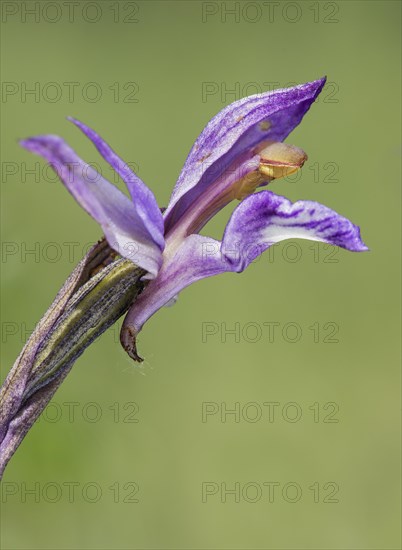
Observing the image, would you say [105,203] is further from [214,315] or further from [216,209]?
[214,315]

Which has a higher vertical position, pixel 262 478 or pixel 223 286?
pixel 223 286

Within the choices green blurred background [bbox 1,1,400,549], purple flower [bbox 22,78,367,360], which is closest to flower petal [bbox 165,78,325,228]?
purple flower [bbox 22,78,367,360]

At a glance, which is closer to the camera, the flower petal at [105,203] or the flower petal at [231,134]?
the flower petal at [105,203]

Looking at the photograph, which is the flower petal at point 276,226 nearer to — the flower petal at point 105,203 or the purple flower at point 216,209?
the purple flower at point 216,209

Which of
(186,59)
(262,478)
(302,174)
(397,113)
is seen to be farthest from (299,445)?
(186,59)

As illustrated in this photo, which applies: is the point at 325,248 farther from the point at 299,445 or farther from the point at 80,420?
the point at 80,420

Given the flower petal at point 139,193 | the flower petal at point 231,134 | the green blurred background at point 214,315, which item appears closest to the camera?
the flower petal at point 139,193

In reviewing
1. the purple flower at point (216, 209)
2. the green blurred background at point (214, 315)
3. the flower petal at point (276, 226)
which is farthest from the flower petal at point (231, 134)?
the green blurred background at point (214, 315)

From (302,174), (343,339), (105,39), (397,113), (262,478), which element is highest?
(105,39)
